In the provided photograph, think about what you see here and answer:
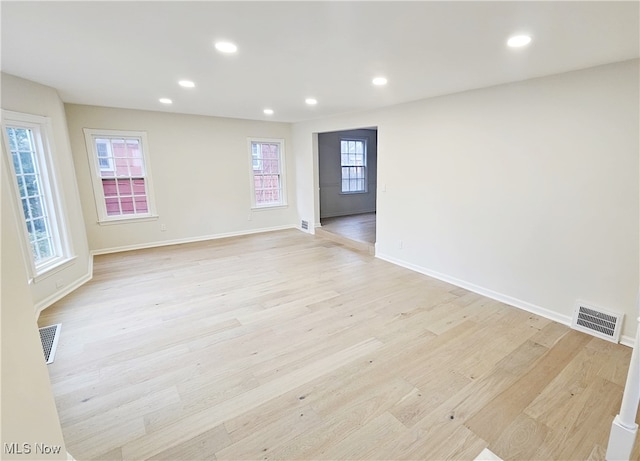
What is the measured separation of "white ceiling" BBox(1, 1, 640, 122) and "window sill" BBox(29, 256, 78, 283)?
2.11 meters

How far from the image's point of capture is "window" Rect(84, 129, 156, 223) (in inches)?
201

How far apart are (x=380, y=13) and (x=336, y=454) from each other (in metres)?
2.56

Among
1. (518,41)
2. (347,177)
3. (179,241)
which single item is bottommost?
(179,241)

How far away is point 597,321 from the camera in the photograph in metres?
2.81

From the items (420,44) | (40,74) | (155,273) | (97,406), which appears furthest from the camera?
(155,273)

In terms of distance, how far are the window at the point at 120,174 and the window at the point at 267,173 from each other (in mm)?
2115

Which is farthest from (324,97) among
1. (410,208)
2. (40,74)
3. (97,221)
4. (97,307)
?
(97,221)

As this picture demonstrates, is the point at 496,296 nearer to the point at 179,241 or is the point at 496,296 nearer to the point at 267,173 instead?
the point at 267,173

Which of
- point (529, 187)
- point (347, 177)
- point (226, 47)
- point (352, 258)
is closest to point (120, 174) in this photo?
point (226, 47)

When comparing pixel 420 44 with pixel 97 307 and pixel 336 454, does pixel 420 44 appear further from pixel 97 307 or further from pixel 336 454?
Answer: pixel 97 307

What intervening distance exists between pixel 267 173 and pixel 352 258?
314 cm

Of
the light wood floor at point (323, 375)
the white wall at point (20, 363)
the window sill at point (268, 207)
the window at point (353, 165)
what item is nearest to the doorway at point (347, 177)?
the window at point (353, 165)

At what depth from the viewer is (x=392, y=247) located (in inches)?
194

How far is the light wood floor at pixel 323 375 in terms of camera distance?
1.77 m
